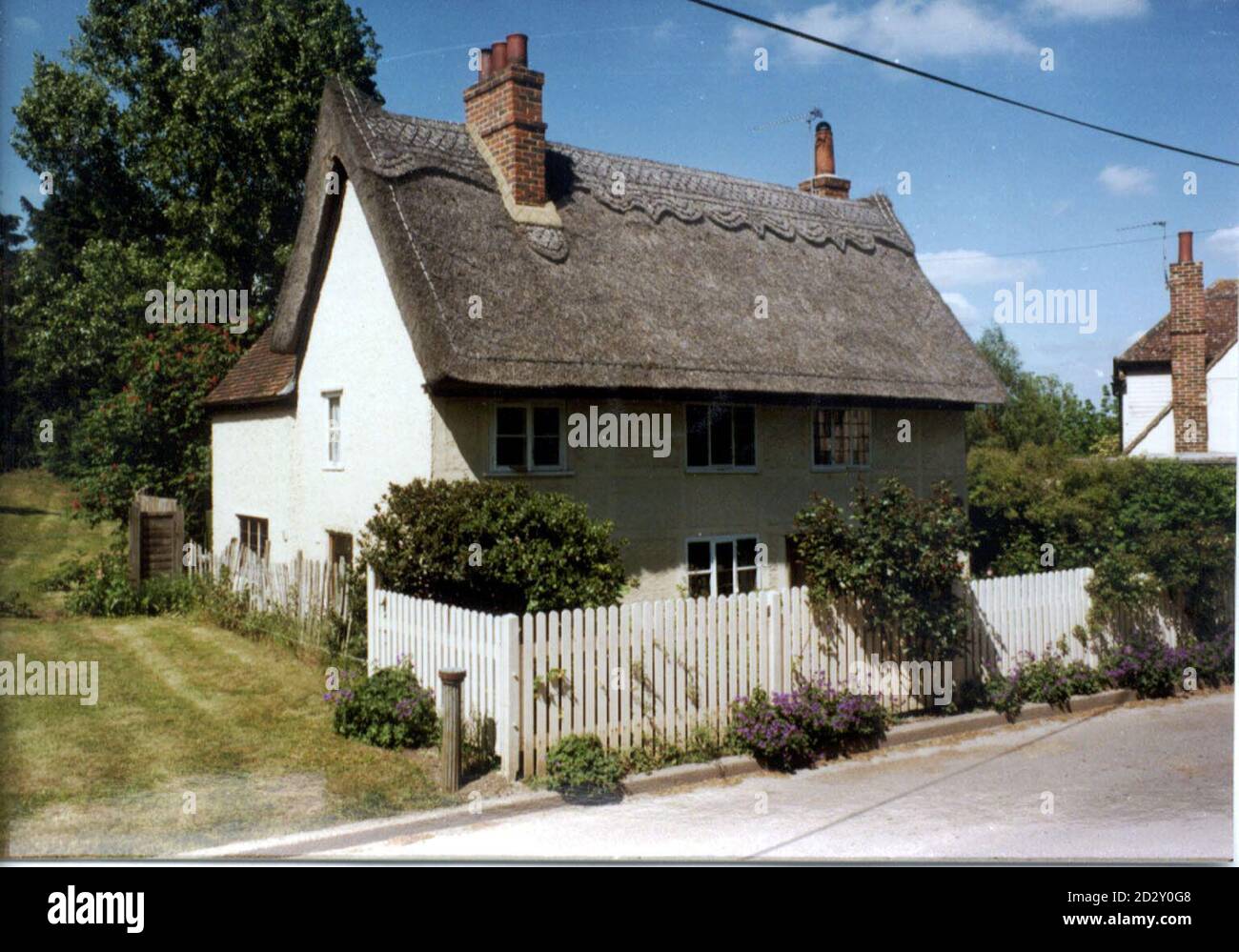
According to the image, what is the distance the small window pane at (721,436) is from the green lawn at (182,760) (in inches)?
240

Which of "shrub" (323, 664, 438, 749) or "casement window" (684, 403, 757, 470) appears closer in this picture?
"shrub" (323, 664, 438, 749)

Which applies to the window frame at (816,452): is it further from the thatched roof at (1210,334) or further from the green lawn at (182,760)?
the green lawn at (182,760)

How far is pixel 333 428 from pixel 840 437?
305 inches

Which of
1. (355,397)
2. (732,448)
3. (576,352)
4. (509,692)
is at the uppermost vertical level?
(576,352)

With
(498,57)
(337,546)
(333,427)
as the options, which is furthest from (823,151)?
(337,546)

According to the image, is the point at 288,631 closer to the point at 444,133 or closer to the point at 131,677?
the point at 131,677

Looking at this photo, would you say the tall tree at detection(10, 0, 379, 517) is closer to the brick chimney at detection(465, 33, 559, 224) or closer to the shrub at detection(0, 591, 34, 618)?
the shrub at detection(0, 591, 34, 618)

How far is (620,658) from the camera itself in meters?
9.10

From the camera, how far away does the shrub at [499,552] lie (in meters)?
10.3

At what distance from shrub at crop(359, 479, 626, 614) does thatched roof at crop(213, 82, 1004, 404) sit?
1.76 m

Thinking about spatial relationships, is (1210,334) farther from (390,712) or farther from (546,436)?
(390,712)

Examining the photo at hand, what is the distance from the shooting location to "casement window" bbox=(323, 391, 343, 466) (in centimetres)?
1502

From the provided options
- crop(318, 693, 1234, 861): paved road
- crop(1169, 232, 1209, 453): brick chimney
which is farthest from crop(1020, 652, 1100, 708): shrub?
crop(1169, 232, 1209, 453): brick chimney
